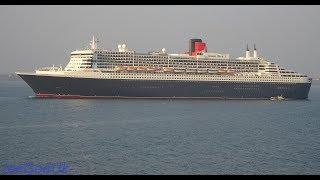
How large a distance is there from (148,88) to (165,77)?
12.4 feet

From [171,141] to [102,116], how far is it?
57.9ft

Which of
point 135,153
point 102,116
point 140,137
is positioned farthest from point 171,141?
point 102,116

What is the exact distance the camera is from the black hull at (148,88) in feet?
221

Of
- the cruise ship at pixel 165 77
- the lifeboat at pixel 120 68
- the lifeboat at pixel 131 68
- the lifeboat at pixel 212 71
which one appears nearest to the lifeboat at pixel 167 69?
the cruise ship at pixel 165 77

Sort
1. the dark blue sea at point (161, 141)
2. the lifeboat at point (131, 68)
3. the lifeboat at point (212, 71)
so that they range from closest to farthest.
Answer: the dark blue sea at point (161, 141) < the lifeboat at point (131, 68) < the lifeboat at point (212, 71)

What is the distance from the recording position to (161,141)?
106ft

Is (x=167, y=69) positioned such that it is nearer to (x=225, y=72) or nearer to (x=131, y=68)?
(x=131, y=68)

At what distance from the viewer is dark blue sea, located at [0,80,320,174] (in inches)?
944

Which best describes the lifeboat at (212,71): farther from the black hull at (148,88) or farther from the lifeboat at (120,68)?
the lifeboat at (120,68)

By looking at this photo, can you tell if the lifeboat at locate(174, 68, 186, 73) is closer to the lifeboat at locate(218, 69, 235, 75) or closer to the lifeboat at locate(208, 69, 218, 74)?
the lifeboat at locate(208, 69, 218, 74)

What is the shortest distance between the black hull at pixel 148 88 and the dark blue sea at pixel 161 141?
1147 cm

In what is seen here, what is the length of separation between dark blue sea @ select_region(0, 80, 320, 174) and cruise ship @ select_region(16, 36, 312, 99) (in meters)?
12.2
